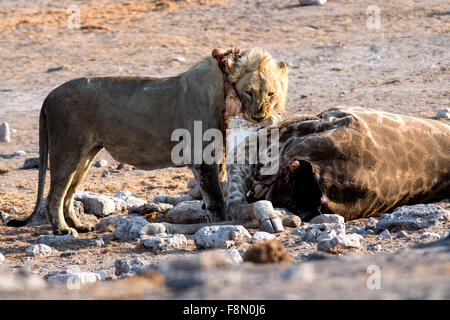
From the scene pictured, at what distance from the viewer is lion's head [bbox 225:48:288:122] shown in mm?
5621

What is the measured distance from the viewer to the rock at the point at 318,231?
501 cm

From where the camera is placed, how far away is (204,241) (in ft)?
16.6

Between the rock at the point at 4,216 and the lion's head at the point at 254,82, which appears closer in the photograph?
the lion's head at the point at 254,82

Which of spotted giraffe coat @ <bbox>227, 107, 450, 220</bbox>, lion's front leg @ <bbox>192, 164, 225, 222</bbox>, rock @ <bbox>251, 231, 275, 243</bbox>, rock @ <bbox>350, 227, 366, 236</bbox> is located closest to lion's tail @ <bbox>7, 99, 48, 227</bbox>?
lion's front leg @ <bbox>192, 164, 225, 222</bbox>

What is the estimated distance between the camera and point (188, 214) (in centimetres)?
624

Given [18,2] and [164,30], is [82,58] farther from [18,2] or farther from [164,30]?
[18,2]

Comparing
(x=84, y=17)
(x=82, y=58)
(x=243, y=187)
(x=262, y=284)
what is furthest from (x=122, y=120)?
(x=84, y=17)

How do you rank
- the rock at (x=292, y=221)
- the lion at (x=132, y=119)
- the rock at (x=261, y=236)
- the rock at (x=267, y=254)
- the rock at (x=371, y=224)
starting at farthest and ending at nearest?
the lion at (x=132, y=119) → the rock at (x=292, y=221) → the rock at (x=371, y=224) → the rock at (x=261, y=236) → the rock at (x=267, y=254)

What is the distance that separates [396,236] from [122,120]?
2282 millimetres

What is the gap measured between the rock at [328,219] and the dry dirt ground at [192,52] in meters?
0.30

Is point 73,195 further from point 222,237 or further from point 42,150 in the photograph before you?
point 222,237

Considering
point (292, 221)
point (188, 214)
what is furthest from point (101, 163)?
point (292, 221)

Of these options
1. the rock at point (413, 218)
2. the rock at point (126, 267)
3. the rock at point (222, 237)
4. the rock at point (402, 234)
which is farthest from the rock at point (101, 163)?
the rock at point (402, 234)

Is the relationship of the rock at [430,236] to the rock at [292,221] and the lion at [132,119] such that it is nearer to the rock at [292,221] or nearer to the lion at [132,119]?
the rock at [292,221]
